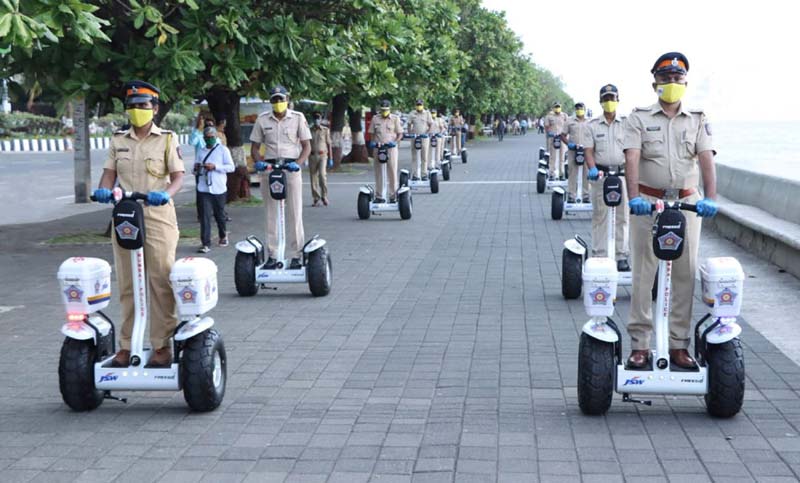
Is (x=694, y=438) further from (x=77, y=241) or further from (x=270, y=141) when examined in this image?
(x=77, y=241)

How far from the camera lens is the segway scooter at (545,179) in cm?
2512

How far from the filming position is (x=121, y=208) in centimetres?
646

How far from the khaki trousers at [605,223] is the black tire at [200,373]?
225 inches

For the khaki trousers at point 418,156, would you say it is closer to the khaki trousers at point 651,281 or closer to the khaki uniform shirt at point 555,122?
the khaki uniform shirt at point 555,122

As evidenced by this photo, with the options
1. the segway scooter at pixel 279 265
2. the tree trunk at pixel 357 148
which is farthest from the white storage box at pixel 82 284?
the tree trunk at pixel 357 148

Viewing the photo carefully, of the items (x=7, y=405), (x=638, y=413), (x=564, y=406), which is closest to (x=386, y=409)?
(x=564, y=406)

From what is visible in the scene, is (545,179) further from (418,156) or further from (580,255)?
(580,255)

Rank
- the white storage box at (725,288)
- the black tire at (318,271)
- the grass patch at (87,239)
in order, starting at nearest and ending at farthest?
1. the white storage box at (725,288)
2. the black tire at (318,271)
3. the grass patch at (87,239)

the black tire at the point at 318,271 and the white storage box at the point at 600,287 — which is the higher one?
the white storage box at the point at 600,287

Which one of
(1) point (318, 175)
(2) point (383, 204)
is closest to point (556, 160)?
(1) point (318, 175)

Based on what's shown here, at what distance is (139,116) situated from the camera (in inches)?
266

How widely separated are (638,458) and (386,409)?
170 cm

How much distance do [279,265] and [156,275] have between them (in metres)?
4.56

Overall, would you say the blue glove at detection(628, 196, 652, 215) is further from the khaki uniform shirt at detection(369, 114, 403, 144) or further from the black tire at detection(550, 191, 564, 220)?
the khaki uniform shirt at detection(369, 114, 403, 144)
